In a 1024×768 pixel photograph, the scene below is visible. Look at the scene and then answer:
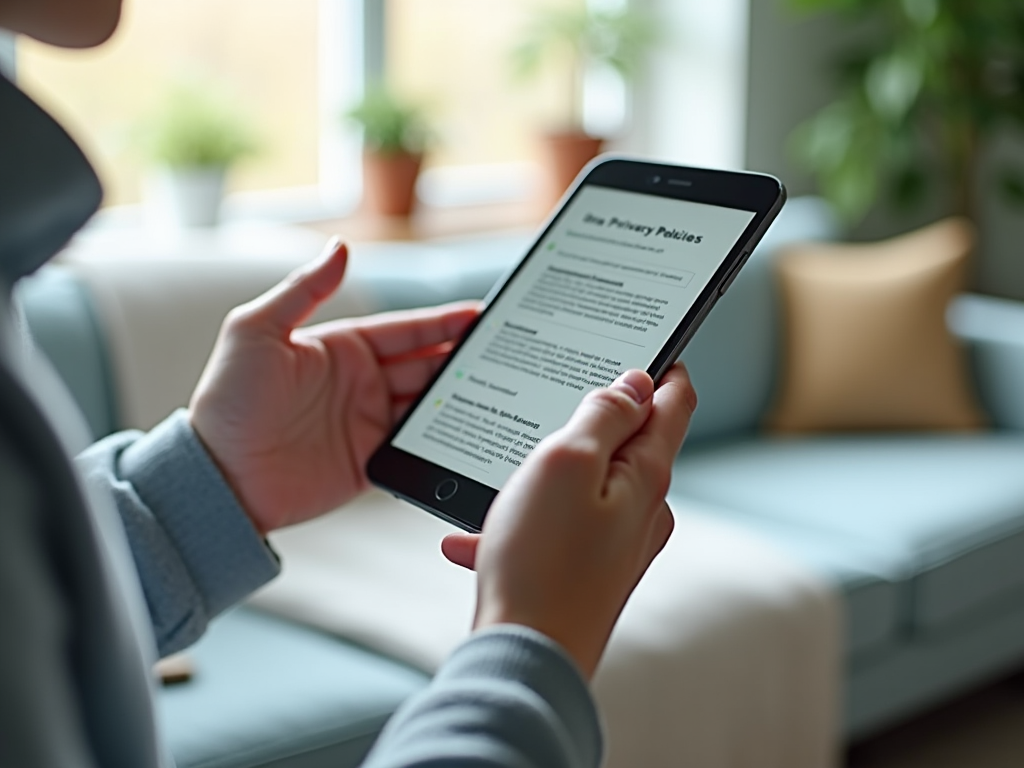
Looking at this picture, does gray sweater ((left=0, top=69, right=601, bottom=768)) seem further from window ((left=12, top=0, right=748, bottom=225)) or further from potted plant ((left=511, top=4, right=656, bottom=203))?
potted plant ((left=511, top=4, right=656, bottom=203))

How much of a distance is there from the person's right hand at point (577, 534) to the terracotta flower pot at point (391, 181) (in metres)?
2.27

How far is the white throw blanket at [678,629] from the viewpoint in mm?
1733

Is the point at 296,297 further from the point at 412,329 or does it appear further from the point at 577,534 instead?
the point at 577,534

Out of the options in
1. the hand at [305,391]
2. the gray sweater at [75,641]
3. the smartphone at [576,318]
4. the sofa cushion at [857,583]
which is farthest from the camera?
the sofa cushion at [857,583]

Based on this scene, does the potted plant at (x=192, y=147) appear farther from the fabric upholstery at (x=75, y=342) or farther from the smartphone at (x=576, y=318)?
the smartphone at (x=576, y=318)

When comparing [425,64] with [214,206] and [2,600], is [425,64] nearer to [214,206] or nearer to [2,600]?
[214,206]

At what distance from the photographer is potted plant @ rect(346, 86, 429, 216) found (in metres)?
2.87

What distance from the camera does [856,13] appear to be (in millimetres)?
3195

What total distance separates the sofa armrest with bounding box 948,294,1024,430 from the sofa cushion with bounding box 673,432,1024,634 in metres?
0.08

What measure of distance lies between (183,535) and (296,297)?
0.65 ft

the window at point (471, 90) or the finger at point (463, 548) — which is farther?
the window at point (471, 90)

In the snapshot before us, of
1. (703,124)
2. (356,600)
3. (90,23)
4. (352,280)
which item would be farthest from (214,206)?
(90,23)

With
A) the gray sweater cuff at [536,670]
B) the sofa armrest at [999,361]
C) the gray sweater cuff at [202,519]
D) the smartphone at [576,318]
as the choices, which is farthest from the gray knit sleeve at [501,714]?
the sofa armrest at [999,361]

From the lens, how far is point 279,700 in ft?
5.08
